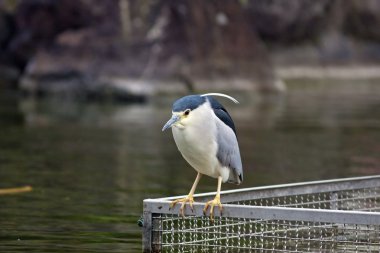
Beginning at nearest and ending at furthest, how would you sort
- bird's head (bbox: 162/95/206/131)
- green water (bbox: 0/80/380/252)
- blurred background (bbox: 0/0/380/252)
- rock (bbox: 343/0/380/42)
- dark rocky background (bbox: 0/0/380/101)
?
bird's head (bbox: 162/95/206/131), green water (bbox: 0/80/380/252), blurred background (bbox: 0/0/380/252), dark rocky background (bbox: 0/0/380/101), rock (bbox: 343/0/380/42)

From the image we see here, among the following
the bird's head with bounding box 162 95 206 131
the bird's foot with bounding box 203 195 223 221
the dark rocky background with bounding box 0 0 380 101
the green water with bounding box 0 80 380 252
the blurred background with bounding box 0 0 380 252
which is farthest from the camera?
the dark rocky background with bounding box 0 0 380 101

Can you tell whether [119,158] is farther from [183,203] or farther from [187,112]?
[187,112]

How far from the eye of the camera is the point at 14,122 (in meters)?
23.7

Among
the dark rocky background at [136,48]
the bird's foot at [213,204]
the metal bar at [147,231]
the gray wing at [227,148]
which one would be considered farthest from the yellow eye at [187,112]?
the dark rocky background at [136,48]

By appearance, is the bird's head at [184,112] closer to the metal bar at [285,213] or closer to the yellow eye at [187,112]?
the yellow eye at [187,112]

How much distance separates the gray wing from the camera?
880 centimetres

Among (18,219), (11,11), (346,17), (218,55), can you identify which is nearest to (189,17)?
(218,55)

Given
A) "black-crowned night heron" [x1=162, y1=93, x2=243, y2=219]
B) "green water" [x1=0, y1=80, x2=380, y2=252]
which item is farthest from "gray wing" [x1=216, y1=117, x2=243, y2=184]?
"green water" [x1=0, y1=80, x2=380, y2=252]

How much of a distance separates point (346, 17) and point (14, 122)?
22.3 m

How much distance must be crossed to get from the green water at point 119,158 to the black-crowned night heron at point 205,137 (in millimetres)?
1454

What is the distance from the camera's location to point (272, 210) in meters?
8.28

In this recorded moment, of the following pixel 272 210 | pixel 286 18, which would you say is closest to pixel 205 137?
pixel 272 210

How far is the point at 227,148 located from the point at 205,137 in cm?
38

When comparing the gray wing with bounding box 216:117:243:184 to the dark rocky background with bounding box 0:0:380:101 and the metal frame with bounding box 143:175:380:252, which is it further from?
the dark rocky background with bounding box 0:0:380:101
